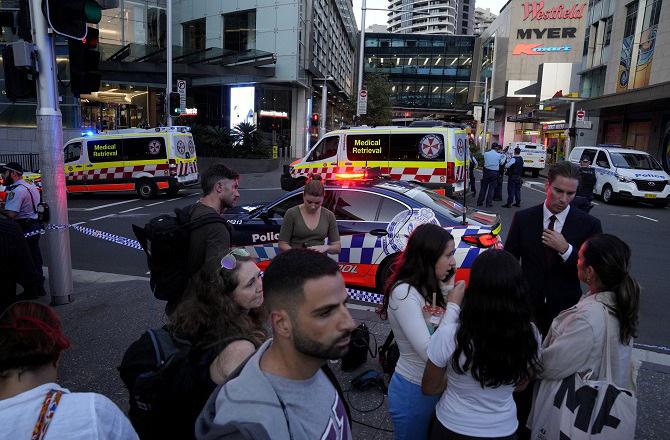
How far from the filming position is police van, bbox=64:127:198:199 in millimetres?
15766

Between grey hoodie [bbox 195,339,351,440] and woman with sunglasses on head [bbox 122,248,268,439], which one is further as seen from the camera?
woman with sunglasses on head [bbox 122,248,268,439]

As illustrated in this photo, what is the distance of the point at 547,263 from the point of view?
3.32m

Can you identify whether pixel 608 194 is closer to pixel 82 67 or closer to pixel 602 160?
pixel 602 160

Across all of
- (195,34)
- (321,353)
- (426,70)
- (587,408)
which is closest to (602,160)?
(587,408)

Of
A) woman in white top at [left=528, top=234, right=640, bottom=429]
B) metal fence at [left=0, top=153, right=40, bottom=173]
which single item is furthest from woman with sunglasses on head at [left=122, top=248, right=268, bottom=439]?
metal fence at [left=0, top=153, right=40, bottom=173]

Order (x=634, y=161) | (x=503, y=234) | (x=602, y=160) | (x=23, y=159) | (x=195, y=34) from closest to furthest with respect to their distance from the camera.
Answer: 1. (x=503, y=234)
2. (x=634, y=161)
3. (x=602, y=160)
4. (x=23, y=159)
5. (x=195, y=34)

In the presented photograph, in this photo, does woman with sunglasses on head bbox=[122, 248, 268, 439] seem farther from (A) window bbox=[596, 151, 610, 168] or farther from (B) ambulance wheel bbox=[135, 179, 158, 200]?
(A) window bbox=[596, 151, 610, 168]

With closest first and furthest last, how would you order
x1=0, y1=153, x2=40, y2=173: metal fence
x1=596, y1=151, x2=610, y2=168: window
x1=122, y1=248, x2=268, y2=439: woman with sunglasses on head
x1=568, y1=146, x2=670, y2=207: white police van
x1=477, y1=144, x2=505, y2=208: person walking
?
x1=122, y1=248, x2=268, y2=439: woman with sunglasses on head → x1=477, y1=144, x2=505, y2=208: person walking → x1=568, y1=146, x2=670, y2=207: white police van → x1=596, y1=151, x2=610, y2=168: window → x1=0, y1=153, x2=40, y2=173: metal fence

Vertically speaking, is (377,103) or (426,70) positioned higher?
(426,70)

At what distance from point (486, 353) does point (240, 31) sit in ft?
103

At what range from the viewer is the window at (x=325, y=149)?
46.5 feet

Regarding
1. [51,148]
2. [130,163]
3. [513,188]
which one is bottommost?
[513,188]

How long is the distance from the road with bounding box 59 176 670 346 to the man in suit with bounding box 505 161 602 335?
8.55 feet

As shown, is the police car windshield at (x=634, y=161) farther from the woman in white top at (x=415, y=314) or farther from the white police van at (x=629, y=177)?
the woman in white top at (x=415, y=314)
